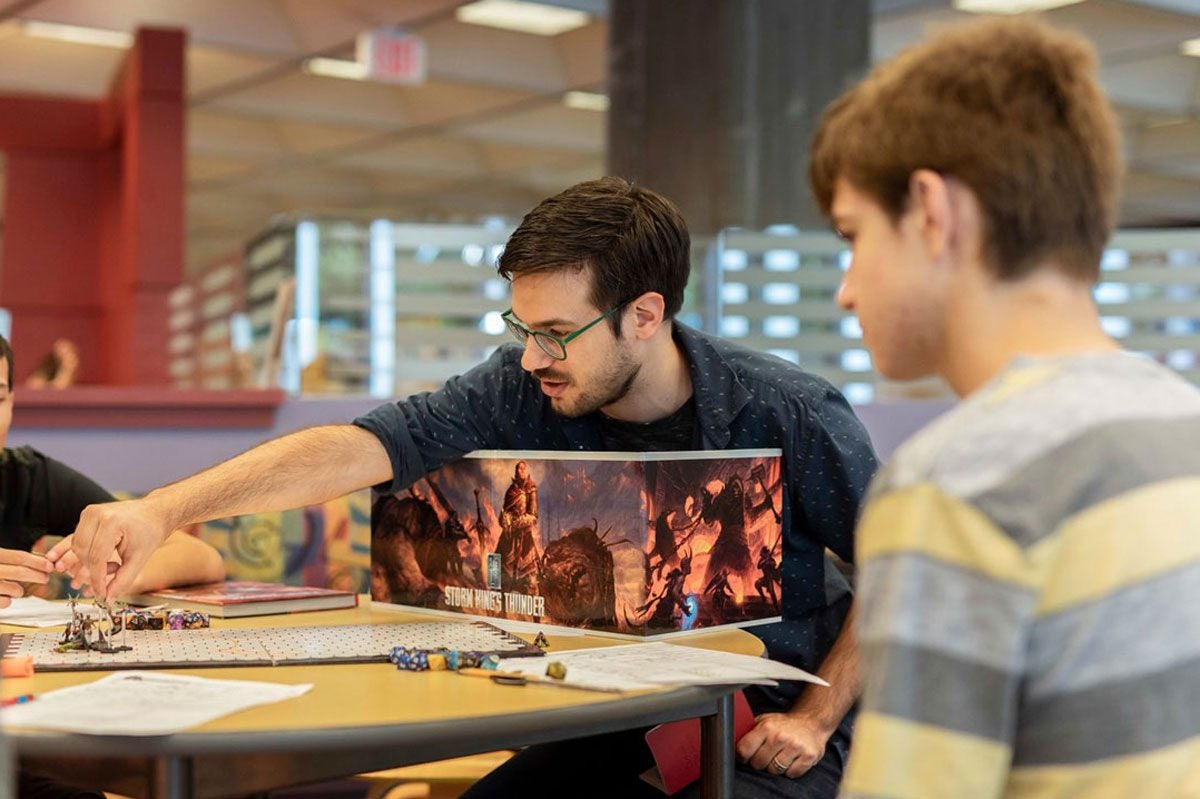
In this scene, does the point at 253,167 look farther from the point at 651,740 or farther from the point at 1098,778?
the point at 1098,778

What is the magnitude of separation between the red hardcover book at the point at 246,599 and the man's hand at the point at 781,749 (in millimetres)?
699

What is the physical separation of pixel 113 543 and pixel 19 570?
0.17m

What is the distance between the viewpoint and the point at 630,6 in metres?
6.03

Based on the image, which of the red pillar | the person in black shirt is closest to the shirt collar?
the person in black shirt

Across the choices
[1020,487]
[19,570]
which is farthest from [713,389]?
[1020,487]

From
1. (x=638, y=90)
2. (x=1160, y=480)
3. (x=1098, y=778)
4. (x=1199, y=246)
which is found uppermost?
(x=638, y=90)

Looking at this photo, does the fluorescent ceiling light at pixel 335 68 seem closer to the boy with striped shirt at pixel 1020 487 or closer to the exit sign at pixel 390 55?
the exit sign at pixel 390 55

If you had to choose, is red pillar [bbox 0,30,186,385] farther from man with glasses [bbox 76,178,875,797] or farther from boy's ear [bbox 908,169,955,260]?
boy's ear [bbox 908,169,955,260]

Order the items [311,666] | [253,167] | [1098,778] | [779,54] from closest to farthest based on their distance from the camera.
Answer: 1. [1098,778]
2. [311,666]
3. [779,54]
4. [253,167]

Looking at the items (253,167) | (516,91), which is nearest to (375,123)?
(516,91)

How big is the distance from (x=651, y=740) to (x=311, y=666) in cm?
42

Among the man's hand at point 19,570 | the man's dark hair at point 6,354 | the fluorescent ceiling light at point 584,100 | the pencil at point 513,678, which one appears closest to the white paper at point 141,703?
the pencil at point 513,678

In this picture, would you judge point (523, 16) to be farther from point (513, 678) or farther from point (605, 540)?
point (513, 678)

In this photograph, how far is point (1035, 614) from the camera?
862mm
